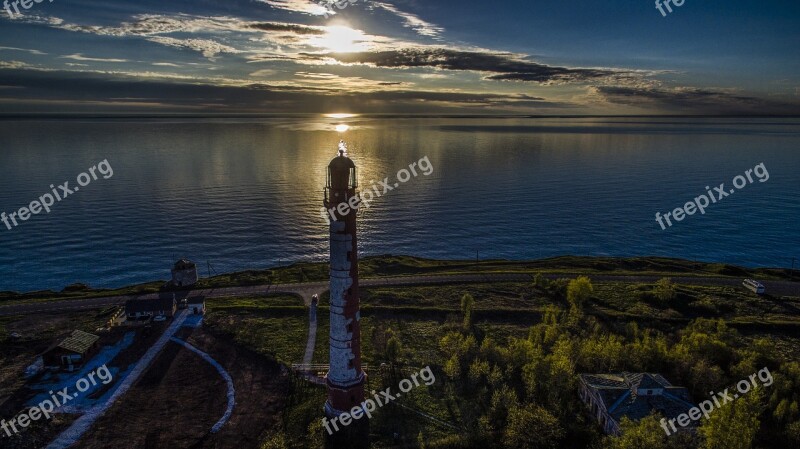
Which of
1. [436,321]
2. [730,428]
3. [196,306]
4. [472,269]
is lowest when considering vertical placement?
[472,269]

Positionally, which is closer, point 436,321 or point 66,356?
point 66,356

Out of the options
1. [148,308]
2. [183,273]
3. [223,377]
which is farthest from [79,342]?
[183,273]

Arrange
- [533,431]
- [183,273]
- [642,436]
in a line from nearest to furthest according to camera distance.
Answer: [642,436]
[533,431]
[183,273]

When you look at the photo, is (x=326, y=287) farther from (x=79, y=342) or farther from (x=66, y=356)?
(x=66, y=356)

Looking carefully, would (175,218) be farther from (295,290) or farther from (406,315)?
(406,315)

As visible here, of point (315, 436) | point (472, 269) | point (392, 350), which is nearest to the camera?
point (315, 436)

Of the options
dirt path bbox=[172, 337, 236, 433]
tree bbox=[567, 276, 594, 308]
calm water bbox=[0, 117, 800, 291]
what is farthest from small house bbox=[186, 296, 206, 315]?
tree bbox=[567, 276, 594, 308]

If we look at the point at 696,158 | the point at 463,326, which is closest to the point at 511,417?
the point at 463,326
